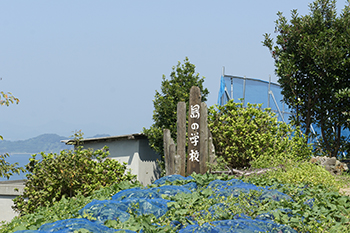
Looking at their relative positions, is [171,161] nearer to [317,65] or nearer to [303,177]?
[303,177]

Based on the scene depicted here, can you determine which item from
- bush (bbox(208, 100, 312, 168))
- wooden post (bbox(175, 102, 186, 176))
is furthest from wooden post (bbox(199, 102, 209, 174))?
bush (bbox(208, 100, 312, 168))

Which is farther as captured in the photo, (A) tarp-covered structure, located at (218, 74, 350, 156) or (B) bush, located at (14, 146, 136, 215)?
(A) tarp-covered structure, located at (218, 74, 350, 156)

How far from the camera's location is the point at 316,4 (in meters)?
13.7

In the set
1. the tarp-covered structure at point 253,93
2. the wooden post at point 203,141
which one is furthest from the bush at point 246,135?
the tarp-covered structure at point 253,93

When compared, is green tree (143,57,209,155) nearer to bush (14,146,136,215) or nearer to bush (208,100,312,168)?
bush (208,100,312,168)

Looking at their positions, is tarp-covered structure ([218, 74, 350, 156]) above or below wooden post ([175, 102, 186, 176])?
above

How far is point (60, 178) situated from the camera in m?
8.33

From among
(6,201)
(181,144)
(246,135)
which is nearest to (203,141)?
(181,144)

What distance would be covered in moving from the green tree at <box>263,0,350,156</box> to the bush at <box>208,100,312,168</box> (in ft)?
9.42

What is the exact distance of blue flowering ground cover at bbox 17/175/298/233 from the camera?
4547 mm

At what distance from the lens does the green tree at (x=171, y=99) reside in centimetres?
1212

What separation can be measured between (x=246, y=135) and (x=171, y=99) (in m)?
2.82

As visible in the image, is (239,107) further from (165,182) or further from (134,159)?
(165,182)

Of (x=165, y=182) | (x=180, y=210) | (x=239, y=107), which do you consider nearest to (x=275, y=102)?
(x=239, y=107)
